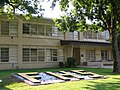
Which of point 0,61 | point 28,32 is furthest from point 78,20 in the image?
point 0,61

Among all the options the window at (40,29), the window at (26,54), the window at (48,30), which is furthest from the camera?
the window at (48,30)

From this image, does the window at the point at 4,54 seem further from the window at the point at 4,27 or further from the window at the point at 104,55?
the window at the point at 104,55

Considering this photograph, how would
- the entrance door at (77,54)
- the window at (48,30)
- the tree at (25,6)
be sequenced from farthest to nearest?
the entrance door at (77,54) < the window at (48,30) < the tree at (25,6)

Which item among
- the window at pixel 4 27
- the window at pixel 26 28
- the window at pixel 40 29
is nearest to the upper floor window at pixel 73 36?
the window at pixel 40 29

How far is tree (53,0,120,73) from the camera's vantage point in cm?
2188

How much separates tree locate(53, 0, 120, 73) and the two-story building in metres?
6.44

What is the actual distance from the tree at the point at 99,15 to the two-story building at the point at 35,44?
6.44m

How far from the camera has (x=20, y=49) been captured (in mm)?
29391

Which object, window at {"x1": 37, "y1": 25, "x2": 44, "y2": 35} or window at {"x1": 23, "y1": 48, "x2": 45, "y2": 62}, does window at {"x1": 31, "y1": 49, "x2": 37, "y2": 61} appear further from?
window at {"x1": 37, "y1": 25, "x2": 44, "y2": 35}

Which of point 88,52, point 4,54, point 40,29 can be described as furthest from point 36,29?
point 88,52

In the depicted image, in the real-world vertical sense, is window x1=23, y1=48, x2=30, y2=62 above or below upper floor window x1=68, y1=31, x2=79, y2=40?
below

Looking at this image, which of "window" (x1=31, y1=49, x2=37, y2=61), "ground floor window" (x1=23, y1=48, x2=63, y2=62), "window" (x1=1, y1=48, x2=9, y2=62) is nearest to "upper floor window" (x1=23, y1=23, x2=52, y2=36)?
"ground floor window" (x1=23, y1=48, x2=63, y2=62)

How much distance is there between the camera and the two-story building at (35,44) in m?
28.5

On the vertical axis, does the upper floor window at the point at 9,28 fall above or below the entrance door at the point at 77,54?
above
